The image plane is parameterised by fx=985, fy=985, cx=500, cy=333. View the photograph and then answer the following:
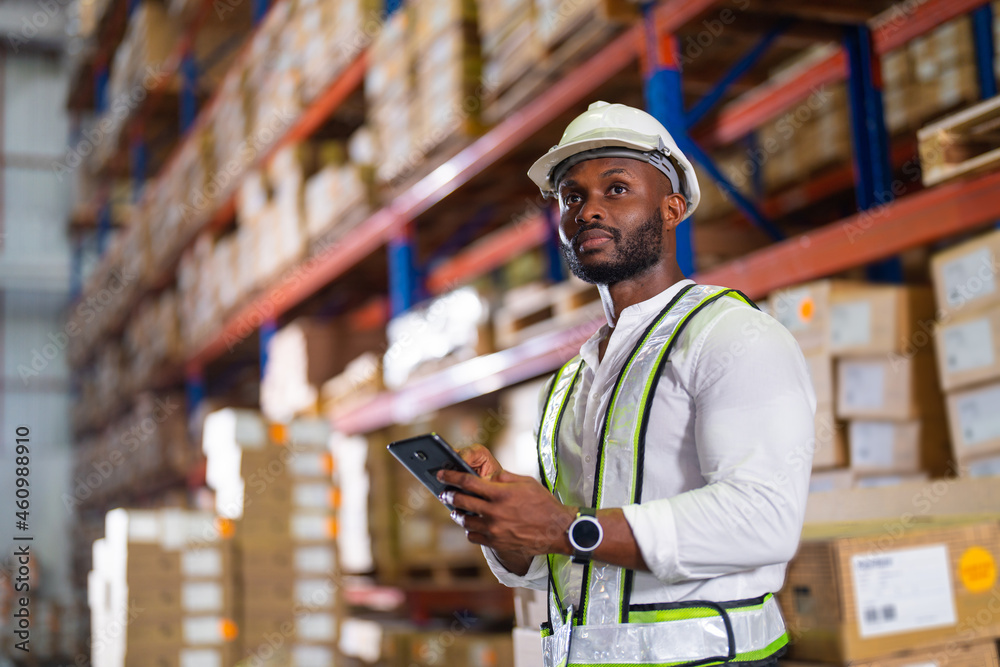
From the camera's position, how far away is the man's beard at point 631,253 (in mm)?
1638

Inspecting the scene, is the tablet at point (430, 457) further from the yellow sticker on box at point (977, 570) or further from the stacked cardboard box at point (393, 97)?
the stacked cardboard box at point (393, 97)

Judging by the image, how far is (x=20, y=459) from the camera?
397 cm

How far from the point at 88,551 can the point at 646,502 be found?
43.9 feet

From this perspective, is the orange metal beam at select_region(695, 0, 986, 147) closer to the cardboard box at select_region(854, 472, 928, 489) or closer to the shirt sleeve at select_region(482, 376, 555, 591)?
the cardboard box at select_region(854, 472, 928, 489)

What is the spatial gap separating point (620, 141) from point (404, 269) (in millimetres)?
4797

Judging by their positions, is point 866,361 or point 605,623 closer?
point 605,623

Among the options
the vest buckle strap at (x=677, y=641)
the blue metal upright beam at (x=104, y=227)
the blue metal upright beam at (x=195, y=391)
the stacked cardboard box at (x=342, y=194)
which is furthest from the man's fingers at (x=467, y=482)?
the blue metal upright beam at (x=104, y=227)

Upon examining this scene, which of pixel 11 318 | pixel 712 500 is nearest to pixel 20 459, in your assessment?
pixel 712 500

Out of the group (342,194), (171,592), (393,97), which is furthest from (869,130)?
(171,592)

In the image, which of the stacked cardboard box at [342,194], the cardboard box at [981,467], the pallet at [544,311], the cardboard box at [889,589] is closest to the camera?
the cardboard box at [889,589]

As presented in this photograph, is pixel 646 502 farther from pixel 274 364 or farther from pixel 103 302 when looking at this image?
pixel 103 302

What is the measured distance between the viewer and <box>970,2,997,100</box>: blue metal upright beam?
169 inches

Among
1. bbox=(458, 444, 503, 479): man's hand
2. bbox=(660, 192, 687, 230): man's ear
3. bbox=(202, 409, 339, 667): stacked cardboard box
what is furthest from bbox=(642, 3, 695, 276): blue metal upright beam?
bbox=(202, 409, 339, 667): stacked cardboard box

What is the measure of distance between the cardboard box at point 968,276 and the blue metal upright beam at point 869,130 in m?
0.90
